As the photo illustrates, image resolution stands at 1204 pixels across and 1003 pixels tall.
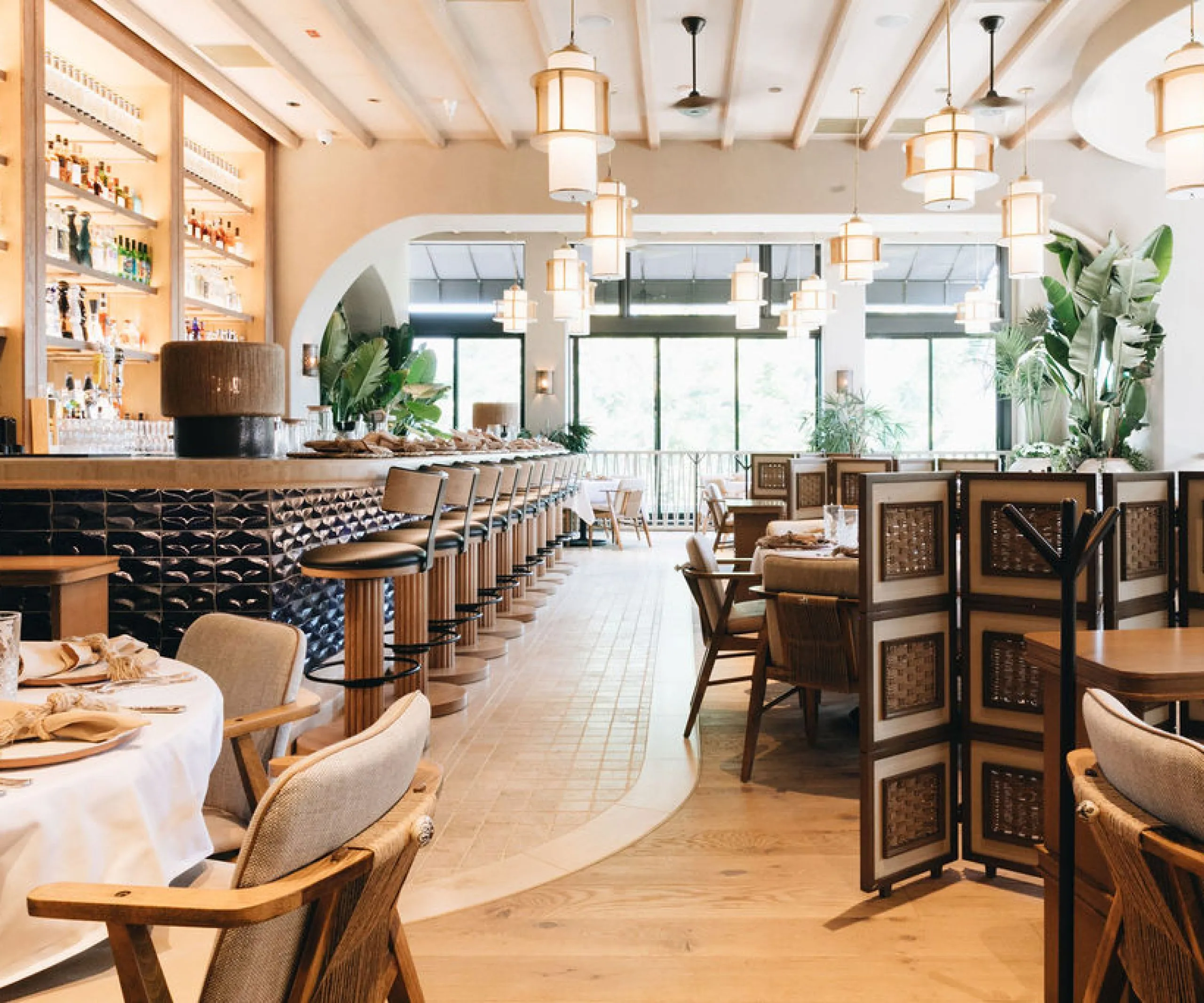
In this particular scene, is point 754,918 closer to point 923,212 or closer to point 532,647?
point 532,647

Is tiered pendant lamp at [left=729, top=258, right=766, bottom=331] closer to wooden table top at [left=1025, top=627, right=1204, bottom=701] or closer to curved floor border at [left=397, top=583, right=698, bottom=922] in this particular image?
curved floor border at [left=397, top=583, right=698, bottom=922]

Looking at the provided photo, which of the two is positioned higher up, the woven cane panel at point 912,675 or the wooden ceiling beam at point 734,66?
the wooden ceiling beam at point 734,66

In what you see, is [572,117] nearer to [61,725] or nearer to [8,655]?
[8,655]

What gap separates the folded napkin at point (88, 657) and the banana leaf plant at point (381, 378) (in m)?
8.69

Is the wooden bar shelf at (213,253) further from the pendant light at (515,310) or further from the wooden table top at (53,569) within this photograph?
the wooden table top at (53,569)

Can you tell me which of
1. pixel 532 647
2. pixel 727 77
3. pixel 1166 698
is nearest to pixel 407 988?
pixel 1166 698

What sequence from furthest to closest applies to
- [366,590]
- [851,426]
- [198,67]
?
[851,426] → [198,67] → [366,590]

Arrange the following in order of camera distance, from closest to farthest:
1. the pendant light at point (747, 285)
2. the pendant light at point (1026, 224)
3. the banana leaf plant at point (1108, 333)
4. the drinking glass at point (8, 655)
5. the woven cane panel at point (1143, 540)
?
the drinking glass at point (8, 655) → the woven cane panel at point (1143, 540) → the pendant light at point (1026, 224) → the banana leaf plant at point (1108, 333) → the pendant light at point (747, 285)

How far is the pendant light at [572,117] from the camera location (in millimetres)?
4645

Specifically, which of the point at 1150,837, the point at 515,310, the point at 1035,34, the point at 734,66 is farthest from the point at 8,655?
the point at 515,310

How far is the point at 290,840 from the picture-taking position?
1220mm

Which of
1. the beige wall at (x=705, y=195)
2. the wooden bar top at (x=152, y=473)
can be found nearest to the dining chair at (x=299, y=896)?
the wooden bar top at (x=152, y=473)

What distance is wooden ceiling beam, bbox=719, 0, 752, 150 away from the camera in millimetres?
6539

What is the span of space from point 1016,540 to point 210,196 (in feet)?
24.0
